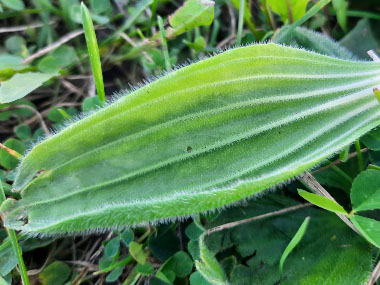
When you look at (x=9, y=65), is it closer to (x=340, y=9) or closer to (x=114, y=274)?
(x=114, y=274)

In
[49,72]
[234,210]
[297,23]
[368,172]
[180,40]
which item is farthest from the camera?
[180,40]

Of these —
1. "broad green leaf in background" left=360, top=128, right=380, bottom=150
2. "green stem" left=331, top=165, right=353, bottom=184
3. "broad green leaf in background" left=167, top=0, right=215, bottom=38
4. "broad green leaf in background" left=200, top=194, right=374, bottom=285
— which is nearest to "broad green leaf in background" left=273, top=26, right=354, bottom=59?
"broad green leaf in background" left=167, top=0, right=215, bottom=38

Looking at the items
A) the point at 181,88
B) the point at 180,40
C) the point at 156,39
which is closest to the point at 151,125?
the point at 181,88

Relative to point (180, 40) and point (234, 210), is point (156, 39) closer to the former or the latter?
point (180, 40)

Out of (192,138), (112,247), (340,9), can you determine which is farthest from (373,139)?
(112,247)

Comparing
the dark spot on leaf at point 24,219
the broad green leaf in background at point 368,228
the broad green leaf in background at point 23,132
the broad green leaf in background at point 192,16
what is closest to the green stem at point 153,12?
the broad green leaf in background at point 192,16

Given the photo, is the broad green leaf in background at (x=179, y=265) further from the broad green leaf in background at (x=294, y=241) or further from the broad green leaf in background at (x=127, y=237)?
the broad green leaf in background at (x=294, y=241)
